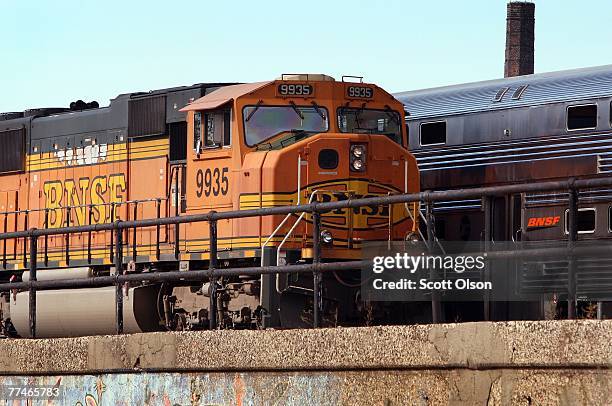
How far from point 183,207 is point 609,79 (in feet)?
20.7

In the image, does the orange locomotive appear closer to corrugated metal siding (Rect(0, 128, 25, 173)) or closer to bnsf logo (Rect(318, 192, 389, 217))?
bnsf logo (Rect(318, 192, 389, 217))

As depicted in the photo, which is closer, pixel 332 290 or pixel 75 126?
pixel 332 290

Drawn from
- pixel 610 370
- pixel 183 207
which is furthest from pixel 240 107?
pixel 610 370

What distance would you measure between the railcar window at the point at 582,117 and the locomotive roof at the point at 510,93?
0.16m

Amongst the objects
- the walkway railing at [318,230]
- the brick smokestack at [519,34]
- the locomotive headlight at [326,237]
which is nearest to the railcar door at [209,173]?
the locomotive headlight at [326,237]

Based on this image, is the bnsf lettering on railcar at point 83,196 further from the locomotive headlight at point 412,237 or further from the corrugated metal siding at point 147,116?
the locomotive headlight at point 412,237

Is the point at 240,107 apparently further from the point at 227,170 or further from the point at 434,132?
the point at 434,132

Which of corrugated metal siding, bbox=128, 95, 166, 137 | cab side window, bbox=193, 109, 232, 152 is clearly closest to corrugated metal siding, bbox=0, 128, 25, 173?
corrugated metal siding, bbox=128, 95, 166, 137

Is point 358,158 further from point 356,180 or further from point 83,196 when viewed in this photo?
point 83,196

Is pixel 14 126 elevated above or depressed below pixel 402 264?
above

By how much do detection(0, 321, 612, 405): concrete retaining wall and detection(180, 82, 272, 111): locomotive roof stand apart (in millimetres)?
4776

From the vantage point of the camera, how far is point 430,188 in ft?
65.5

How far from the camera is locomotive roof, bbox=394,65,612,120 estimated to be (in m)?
18.3

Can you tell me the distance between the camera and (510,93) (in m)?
19.3
